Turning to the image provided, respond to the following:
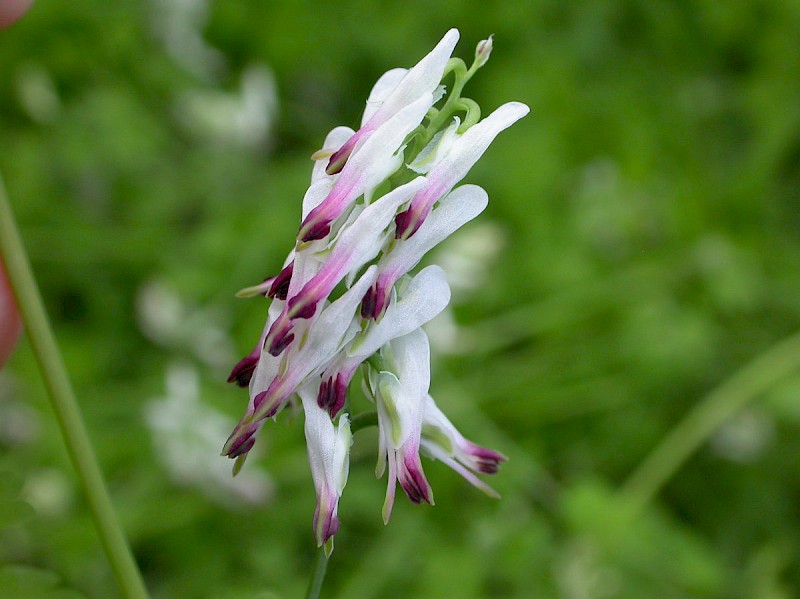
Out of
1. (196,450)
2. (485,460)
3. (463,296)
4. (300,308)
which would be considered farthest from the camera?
(463,296)

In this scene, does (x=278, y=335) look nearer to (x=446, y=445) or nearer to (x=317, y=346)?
(x=317, y=346)

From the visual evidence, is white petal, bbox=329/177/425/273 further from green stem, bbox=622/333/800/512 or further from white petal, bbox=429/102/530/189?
green stem, bbox=622/333/800/512

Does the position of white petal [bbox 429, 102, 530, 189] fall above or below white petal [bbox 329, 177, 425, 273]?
above

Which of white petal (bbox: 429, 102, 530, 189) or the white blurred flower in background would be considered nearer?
white petal (bbox: 429, 102, 530, 189)

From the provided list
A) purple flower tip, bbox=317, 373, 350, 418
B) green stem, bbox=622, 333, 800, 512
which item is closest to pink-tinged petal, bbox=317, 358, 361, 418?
purple flower tip, bbox=317, 373, 350, 418

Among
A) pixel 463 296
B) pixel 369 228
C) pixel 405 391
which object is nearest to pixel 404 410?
pixel 405 391

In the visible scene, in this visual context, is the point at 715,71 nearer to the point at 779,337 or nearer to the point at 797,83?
the point at 797,83

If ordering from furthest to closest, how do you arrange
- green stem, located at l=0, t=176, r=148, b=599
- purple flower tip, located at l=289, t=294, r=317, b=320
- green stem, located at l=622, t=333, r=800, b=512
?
1. green stem, located at l=622, t=333, r=800, b=512
2. green stem, located at l=0, t=176, r=148, b=599
3. purple flower tip, located at l=289, t=294, r=317, b=320
